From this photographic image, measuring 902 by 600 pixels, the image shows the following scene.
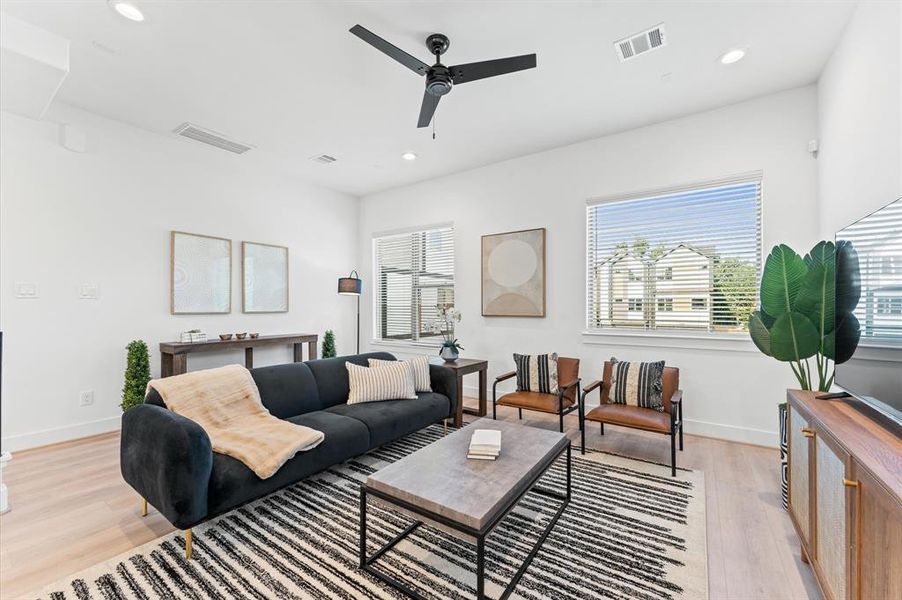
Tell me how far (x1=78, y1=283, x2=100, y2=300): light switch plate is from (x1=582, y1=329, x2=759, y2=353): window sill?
5040 millimetres

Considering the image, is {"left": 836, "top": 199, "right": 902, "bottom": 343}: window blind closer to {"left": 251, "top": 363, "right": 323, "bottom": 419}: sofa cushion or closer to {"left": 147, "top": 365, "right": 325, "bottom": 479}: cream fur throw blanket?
{"left": 147, "top": 365, "right": 325, "bottom": 479}: cream fur throw blanket

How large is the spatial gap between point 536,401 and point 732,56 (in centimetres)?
312

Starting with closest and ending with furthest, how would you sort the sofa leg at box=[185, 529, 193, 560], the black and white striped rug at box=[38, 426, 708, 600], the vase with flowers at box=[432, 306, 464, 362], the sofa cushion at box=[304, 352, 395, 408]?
the black and white striped rug at box=[38, 426, 708, 600] → the sofa leg at box=[185, 529, 193, 560] → the sofa cushion at box=[304, 352, 395, 408] → the vase with flowers at box=[432, 306, 464, 362]

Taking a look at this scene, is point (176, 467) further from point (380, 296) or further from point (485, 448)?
point (380, 296)

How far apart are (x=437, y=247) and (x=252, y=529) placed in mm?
4178

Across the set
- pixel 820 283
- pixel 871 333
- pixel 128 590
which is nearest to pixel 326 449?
pixel 128 590

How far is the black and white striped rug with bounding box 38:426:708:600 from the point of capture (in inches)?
68.6

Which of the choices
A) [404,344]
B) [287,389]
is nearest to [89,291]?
[287,389]

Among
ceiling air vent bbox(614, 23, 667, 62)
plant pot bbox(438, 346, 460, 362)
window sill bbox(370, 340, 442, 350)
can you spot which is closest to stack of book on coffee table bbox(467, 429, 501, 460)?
plant pot bbox(438, 346, 460, 362)

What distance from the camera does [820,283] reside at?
7.66ft

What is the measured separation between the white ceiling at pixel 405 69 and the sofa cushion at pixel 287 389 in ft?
7.83

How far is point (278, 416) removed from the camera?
2.98 m

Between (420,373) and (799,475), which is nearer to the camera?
(799,475)

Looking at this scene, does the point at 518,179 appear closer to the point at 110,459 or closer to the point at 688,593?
the point at 688,593
